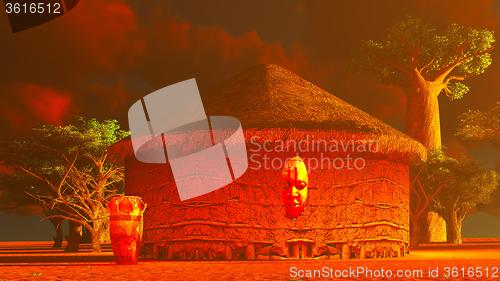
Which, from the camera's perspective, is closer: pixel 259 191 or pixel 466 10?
pixel 259 191

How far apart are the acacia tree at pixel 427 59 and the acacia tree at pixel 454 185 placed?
750 mm

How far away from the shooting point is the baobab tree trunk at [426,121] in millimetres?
28516

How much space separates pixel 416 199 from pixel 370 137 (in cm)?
1127

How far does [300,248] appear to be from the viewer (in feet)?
45.9

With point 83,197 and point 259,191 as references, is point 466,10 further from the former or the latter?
point 259,191

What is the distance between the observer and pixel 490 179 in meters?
28.9

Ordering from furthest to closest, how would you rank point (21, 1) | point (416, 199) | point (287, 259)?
point (416, 199), point (287, 259), point (21, 1)

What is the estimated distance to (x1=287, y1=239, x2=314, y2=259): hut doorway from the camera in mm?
13938

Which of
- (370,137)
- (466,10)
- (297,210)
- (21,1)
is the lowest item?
(297,210)

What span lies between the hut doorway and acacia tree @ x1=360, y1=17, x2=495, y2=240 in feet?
49.8

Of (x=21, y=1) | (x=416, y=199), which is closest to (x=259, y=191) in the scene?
(x=21, y=1)

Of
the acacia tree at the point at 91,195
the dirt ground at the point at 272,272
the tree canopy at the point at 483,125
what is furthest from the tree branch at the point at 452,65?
the dirt ground at the point at 272,272

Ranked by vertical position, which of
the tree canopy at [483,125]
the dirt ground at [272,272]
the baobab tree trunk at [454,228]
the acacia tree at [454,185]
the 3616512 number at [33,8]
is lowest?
the dirt ground at [272,272]

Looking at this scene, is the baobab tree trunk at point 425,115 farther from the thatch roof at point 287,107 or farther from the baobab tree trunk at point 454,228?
the thatch roof at point 287,107
